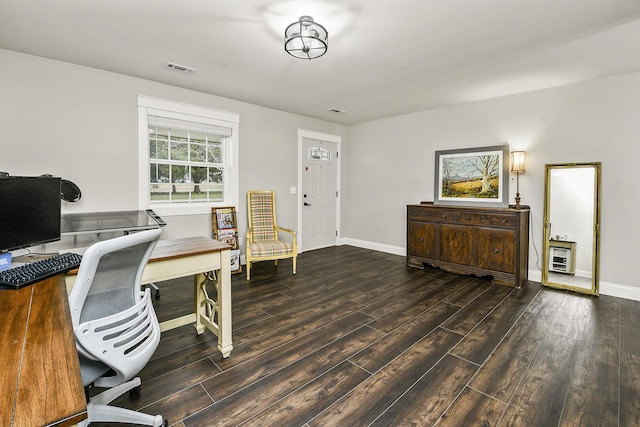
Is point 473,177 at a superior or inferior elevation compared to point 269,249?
superior

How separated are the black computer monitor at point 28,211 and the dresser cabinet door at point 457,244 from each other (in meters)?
4.28

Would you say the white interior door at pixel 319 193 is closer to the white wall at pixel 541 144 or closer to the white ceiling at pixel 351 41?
the white wall at pixel 541 144

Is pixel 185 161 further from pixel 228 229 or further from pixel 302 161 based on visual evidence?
pixel 302 161

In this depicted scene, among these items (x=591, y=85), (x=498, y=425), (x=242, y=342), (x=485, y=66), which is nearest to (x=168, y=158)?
(x=242, y=342)

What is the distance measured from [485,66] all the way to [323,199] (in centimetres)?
349

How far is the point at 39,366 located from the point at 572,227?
4.88 m

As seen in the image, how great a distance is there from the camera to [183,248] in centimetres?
216

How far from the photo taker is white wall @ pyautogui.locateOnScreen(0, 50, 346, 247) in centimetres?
310

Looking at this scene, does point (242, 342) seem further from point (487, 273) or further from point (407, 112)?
point (407, 112)

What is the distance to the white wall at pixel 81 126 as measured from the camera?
10.2 ft

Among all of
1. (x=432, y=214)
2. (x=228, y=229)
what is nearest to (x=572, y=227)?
(x=432, y=214)

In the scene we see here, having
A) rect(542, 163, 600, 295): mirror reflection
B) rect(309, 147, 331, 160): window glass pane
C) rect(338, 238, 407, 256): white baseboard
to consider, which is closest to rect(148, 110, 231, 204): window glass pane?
Answer: rect(309, 147, 331, 160): window glass pane

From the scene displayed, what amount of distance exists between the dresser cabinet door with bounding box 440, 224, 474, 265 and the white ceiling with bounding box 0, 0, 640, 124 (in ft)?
6.17

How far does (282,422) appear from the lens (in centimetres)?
162
